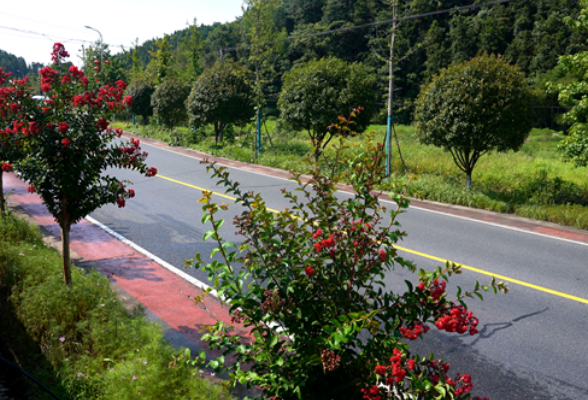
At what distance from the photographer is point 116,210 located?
463 inches

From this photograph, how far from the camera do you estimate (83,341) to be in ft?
15.4

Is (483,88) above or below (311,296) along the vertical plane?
above

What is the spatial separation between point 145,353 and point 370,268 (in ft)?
7.20

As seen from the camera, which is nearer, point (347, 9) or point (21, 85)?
point (21, 85)

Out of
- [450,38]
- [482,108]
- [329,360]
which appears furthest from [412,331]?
[450,38]

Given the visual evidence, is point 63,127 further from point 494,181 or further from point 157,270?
point 494,181

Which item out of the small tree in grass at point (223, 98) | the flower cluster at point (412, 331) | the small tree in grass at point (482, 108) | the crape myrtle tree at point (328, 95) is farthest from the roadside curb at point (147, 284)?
the small tree in grass at point (223, 98)

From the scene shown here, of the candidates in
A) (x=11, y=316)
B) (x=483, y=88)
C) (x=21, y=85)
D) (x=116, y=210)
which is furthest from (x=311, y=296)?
(x=483, y=88)

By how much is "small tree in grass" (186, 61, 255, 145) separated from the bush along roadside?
1707 cm

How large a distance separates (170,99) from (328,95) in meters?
14.4

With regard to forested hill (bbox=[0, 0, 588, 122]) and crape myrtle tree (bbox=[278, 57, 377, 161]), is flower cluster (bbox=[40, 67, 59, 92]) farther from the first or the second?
forested hill (bbox=[0, 0, 588, 122])

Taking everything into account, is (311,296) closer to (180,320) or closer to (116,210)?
(180,320)

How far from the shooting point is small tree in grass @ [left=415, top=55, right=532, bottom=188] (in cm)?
1257

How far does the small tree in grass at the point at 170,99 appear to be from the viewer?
29141 mm
